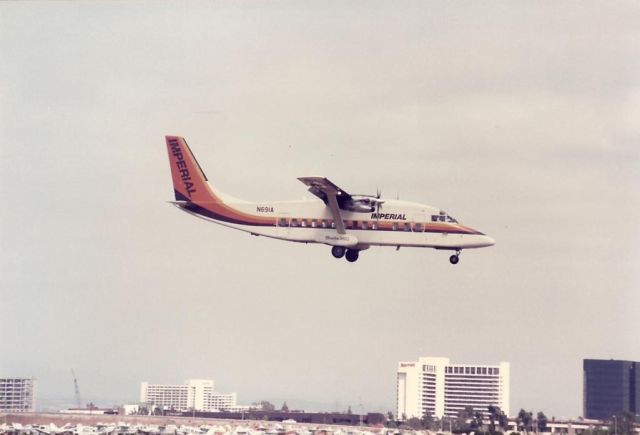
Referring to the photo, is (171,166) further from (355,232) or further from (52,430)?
(52,430)

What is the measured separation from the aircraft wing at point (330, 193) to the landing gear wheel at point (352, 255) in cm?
272

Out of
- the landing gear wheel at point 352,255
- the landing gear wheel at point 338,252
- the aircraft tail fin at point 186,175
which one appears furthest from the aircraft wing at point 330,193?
the aircraft tail fin at point 186,175

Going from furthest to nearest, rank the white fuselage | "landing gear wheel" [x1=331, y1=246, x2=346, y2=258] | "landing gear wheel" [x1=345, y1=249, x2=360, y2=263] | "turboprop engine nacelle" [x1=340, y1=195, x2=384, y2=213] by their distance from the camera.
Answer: "landing gear wheel" [x1=345, y1=249, x2=360, y2=263], "landing gear wheel" [x1=331, y1=246, x2=346, y2=258], "turboprop engine nacelle" [x1=340, y1=195, x2=384, y2=213], the white fuselage

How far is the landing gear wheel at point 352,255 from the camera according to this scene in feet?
292

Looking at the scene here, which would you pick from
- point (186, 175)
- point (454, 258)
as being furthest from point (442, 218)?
point (186, 175)

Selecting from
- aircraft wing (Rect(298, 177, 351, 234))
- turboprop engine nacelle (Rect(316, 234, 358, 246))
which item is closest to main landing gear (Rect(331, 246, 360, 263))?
turboprop engine nacelle (Rect(316, 234, 358, 246))

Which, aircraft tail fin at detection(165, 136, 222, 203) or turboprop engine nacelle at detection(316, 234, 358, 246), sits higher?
aircraft tail fin at detection(165, 136, 222, 203)

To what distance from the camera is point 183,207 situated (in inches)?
3556

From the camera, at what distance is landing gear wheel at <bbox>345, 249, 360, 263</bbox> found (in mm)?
89125

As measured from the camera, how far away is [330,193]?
85750 millimetres

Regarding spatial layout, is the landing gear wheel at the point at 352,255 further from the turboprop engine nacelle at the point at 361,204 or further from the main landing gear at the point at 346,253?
the turboprop engine nacelle at the point at 361,204

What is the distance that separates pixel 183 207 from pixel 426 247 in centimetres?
1904

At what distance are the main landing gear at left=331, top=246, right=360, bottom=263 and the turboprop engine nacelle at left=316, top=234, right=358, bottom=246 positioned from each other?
1.34 meters

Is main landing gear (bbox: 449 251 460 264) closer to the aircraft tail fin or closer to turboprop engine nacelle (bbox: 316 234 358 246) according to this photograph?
turboprop engine nacelle (bbox: 316 234 358 246)
